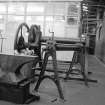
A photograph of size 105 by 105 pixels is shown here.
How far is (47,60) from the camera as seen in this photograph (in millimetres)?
3107

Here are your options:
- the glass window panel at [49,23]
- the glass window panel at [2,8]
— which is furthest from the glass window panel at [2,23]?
the glass window panel at [49,23]

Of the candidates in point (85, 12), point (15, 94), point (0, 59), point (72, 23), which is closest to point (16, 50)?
point (0, 59)

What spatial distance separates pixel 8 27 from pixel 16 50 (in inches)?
196

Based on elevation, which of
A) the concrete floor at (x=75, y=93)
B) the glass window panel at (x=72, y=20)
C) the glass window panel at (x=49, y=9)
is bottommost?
the concrete floor at (x=75, y=93)

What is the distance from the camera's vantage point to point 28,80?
2.87 metres

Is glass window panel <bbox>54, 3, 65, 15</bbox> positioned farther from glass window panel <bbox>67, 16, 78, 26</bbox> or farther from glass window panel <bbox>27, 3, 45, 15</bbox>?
glass window panel <bbox>27, 3, 45, 15</bbox>

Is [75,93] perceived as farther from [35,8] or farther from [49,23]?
[35,8]

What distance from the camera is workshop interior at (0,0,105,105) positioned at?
2736mm

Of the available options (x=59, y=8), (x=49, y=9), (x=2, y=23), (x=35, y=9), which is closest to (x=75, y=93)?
(x=59, y=8)

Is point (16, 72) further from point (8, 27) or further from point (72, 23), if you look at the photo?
point (8, 27)

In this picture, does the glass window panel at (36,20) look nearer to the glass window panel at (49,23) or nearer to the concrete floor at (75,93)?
the glass window panel at (49,23)

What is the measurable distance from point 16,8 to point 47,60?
214 inches

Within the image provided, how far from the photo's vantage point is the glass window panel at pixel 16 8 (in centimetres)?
784

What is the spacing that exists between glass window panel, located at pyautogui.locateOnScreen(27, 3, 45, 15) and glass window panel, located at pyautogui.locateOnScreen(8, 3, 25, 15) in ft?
0.95
